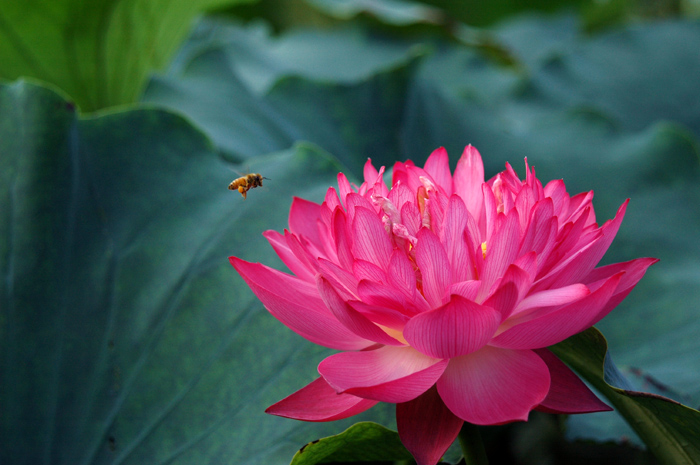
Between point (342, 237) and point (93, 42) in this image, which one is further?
point (93, 42)

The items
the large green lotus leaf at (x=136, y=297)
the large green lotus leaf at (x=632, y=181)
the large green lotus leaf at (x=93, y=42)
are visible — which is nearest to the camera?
the large green lotus leaf at (x=136, y=297)

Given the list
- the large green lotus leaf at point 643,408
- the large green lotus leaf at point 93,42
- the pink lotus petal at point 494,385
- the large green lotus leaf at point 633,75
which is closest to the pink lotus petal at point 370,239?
the pink lotus petal at point 494,385

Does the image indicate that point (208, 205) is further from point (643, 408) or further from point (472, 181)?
point (643, 408)

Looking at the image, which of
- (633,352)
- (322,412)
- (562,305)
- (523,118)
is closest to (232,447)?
(322,412)

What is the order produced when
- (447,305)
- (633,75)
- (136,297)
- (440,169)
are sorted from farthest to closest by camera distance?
(633,75) < (136,297) < (440,169) < (447,305)

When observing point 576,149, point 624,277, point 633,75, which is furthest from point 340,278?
point 633,75

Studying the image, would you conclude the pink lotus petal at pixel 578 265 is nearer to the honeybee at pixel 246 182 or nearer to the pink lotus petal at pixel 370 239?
the pink lotus petal at pixel 370 239

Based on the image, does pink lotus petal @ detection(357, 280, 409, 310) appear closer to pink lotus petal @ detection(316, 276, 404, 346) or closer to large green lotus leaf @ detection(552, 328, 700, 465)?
pink lotus petal @ detection(316, 276, 404, 346)
